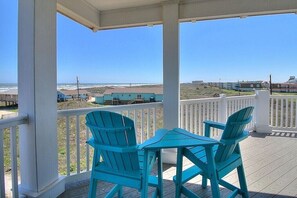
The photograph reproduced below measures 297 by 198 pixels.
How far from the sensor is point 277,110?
6.06 metres

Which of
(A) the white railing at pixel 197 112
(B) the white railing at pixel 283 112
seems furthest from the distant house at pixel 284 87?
(A) the white railing at pixel 197 112

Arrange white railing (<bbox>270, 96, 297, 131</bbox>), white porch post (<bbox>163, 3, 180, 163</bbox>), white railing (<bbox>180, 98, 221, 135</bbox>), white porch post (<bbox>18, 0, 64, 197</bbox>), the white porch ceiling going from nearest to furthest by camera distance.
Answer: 1. white porch post (<bbox>18, 0, 64, 197</bbox>)
2. the white porch ceiling
3. white porch post (<bbox>163, 3, 180, 163</bbox>)
4. white railing (<bbox>180, 98, 221, 135</bbox>)
5. white railing (<bbox>270, 96, 297, 131</bbox>)

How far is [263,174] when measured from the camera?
3.25 metres

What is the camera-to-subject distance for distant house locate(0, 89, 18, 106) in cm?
218

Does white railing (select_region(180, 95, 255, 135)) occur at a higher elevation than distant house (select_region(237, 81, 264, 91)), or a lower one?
lower

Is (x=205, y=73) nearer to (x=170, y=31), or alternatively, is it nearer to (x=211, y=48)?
(x=211, y=48)

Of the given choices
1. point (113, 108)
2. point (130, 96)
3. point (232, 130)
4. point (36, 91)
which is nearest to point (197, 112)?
point (130, 96)

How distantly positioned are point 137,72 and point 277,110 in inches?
150

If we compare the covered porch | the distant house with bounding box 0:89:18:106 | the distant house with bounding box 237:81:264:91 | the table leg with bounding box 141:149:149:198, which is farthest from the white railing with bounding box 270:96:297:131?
the distant house with bounding box 0:89:18:106

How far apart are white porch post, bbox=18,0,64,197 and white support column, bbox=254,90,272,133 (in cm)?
517

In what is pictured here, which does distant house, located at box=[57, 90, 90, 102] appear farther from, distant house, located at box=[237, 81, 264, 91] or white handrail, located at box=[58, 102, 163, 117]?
distant house, located at box=[237, 81, 264, 91]

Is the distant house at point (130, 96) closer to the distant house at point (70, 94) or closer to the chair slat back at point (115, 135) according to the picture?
the distant house at point (70, 94)

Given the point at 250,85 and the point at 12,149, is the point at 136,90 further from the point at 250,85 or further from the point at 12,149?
the point at 250,85

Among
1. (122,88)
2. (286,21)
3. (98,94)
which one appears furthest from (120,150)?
(286,21)
